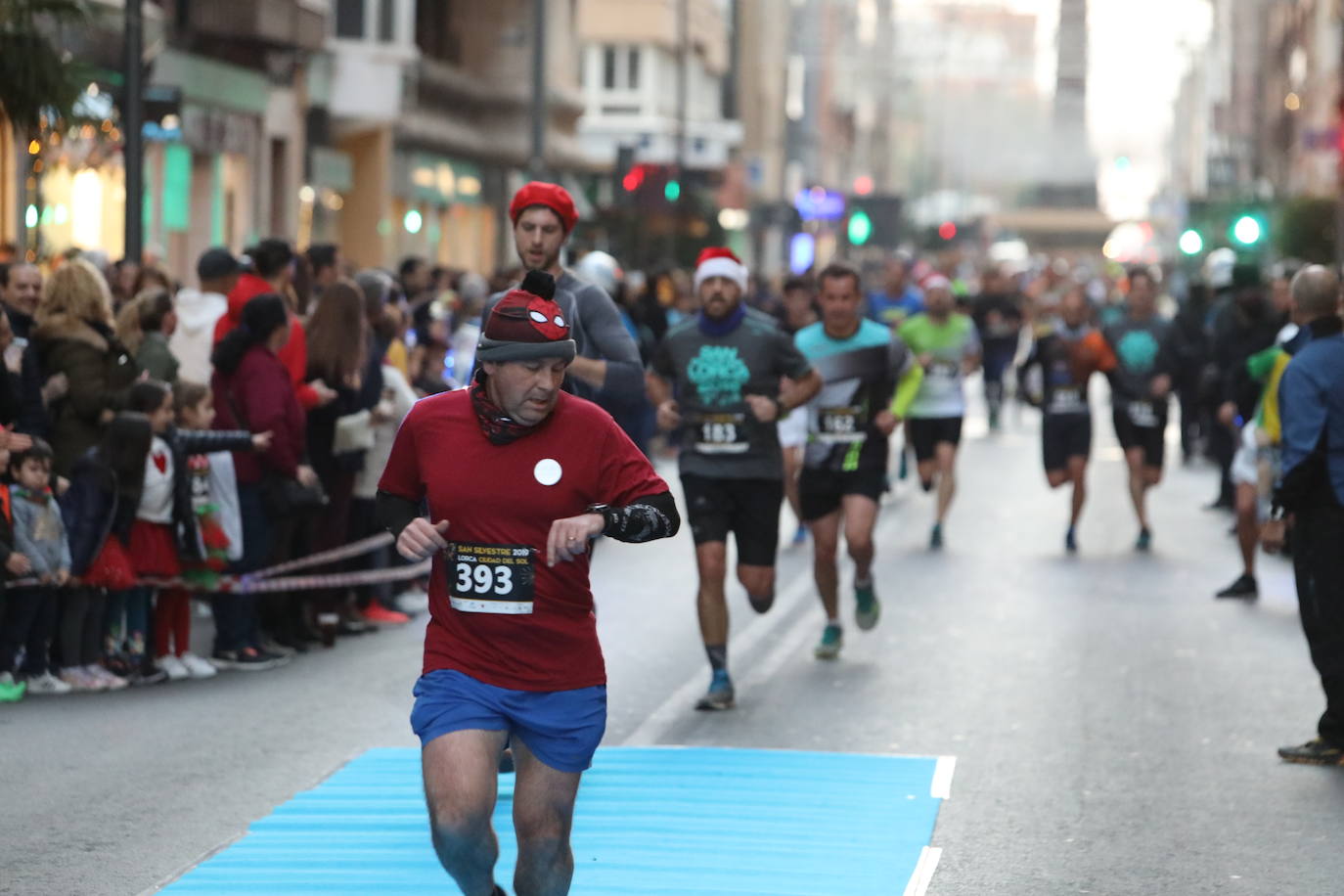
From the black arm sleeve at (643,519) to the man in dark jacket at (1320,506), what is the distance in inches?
178

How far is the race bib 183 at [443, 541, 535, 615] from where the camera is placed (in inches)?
236

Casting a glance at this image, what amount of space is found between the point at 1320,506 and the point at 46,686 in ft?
17.8

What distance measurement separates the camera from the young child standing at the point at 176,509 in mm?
11430

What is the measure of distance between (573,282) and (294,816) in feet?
7.45

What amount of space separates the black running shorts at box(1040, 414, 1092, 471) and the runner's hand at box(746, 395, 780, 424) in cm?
801

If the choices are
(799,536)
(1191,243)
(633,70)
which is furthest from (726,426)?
(633,70)

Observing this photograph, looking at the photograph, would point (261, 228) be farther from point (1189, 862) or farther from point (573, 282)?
point (1189, 862)

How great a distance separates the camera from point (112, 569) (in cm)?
1117

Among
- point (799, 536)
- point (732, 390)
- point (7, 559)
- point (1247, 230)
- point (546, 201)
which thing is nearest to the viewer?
point (546, 201)

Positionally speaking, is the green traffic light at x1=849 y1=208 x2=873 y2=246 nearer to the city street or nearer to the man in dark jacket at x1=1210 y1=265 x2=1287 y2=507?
the man in dark jacket at x1=1210 y1=265 x2=1287 y2=507

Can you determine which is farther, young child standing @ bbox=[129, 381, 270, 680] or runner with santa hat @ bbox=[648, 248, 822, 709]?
young child standing @ bbox=[129, 381, 270, 680]

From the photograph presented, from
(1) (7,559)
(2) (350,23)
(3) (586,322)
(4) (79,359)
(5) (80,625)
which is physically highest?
(2) (350,23)

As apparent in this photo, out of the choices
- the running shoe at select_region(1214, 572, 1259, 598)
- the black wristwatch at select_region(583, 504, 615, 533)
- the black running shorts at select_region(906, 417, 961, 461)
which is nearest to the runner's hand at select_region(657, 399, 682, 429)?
the black wristwatch at select_region(583, 504, 615, 533)

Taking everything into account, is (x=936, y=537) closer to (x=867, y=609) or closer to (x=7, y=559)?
(x=867, y=609)
